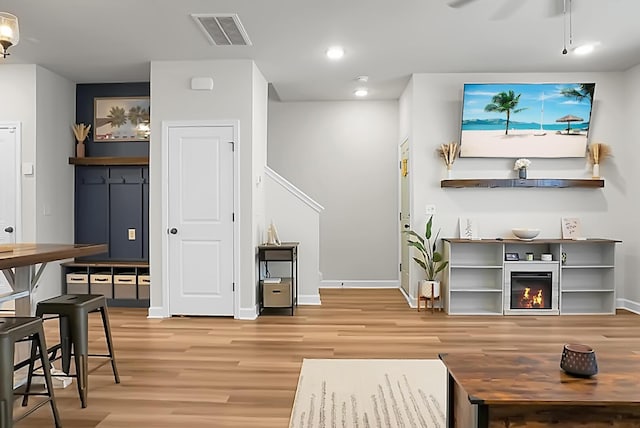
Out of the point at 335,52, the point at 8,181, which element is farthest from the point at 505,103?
the point at 8,181

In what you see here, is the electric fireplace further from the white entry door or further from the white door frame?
the white entry door

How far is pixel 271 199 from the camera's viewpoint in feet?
21.5

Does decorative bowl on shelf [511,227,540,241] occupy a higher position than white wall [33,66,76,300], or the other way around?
white wall [33,66,76,300]

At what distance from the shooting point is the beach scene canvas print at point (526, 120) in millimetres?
5969

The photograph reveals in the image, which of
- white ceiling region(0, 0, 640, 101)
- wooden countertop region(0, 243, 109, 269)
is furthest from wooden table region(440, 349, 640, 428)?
white ceiling region(0, 0, 640, 101)

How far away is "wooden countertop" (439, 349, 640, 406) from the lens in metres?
1.79

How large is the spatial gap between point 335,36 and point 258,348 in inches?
117

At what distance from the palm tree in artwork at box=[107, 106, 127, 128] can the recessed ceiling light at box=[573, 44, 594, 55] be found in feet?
17.6

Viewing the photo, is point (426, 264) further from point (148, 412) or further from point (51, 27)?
point (51, 27)

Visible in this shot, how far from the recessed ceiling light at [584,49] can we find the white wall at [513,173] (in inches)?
29.6

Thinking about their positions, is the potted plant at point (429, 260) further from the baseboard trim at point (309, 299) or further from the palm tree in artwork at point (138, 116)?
the palm tree in artwork at point (138, 116)

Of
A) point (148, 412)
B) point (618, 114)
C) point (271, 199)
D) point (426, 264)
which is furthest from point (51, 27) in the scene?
point (618, 114)

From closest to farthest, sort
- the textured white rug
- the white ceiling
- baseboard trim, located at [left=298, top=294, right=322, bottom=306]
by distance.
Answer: the textured white rug < the white ceiling < baseboard trim, located at [left=298, top=294, right=322, bottom=306]

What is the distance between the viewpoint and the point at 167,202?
5652mm
